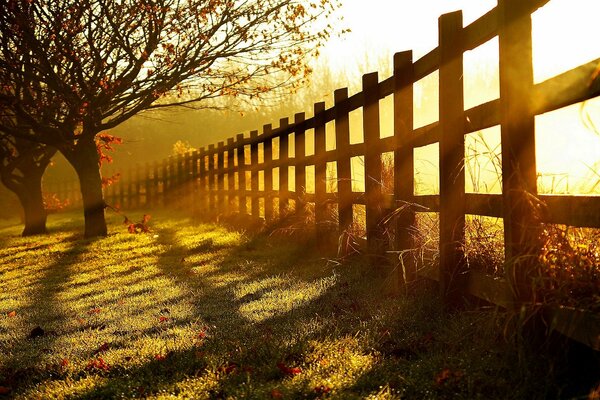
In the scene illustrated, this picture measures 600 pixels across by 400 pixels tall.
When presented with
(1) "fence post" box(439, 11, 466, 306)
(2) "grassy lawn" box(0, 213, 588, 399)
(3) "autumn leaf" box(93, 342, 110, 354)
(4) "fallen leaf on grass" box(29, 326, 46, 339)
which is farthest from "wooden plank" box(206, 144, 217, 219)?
(1) "fence post" box(439, 11, 466, 306)

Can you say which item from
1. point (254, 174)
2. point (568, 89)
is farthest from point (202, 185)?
point (568, 89)

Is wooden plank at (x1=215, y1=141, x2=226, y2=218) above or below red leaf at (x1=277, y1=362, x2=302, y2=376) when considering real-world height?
above

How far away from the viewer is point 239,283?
7.37m

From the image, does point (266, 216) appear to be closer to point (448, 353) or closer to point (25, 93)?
point (25, 93)

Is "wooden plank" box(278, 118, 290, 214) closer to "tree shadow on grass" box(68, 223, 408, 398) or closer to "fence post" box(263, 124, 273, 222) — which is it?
"fence post" box(263, 124, 273, 222)

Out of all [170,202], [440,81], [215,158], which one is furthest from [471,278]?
[170,202]

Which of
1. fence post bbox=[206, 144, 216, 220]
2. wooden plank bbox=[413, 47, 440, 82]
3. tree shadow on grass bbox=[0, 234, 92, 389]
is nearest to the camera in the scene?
tree shadow on grass bbox=[0, 234, 92, 389]

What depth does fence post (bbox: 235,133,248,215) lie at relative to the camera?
14805 mm

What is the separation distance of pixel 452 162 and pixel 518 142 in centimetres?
111

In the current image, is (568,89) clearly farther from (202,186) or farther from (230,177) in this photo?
(202,186)

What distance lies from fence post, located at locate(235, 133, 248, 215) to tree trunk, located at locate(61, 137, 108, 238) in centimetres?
306

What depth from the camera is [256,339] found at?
4.52 m

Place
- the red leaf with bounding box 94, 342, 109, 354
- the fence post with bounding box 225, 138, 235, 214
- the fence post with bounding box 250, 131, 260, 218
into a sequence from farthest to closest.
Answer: the fence post with bounding box 225, 138, 235, 214
the fence post with bounding box 250, 131, 260, 218
the red leaf with bounding box 94, 342, 109, 354

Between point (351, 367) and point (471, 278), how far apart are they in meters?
1.14
